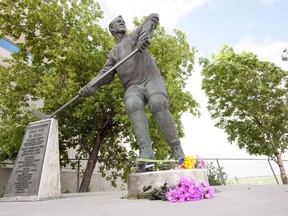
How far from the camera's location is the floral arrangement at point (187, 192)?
3.48m

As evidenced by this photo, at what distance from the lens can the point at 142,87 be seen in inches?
200

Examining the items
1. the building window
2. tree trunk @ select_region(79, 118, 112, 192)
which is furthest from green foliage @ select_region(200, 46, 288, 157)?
the building window

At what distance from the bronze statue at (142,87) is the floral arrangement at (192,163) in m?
0.18

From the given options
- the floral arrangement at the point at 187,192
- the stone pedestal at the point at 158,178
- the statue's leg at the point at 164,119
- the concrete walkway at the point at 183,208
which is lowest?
the concrete walkway at the point at 183,208

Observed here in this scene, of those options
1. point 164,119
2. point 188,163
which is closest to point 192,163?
point 188,163

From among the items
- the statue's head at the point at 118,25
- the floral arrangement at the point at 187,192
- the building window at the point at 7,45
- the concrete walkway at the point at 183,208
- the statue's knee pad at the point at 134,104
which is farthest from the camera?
the building window at the point at 7,45

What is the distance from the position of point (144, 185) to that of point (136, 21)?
11.2 meters

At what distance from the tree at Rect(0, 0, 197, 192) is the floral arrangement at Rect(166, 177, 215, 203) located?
793 cm

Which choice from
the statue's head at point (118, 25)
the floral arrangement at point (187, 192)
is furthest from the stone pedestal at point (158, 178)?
the statue's head at point (118, 25)

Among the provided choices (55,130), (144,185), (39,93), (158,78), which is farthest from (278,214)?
(39,93)

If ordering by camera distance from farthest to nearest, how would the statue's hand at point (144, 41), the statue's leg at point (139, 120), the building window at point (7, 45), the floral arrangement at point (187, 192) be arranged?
the building window at point (7, 45) < the statue's leg at point (139, 120) < the statue's hand at point (144, 41) < the floral arrangement at point (187, 192)

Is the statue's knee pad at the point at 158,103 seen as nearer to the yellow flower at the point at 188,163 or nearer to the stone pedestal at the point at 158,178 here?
the yellow flower at the point at 188,163

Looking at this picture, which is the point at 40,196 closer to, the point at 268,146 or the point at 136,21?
the point at 136,21

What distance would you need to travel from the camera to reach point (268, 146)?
57.1ft
